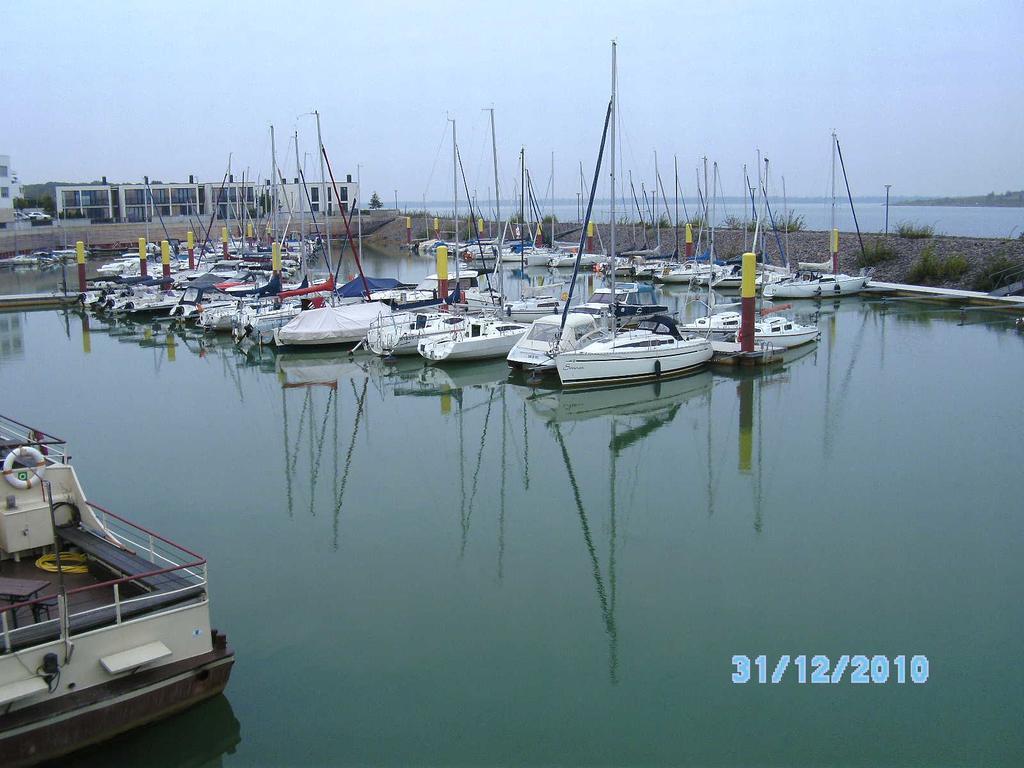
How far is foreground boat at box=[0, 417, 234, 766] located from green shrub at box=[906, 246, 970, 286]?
39.0 m

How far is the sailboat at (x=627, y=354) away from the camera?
76.3 feet

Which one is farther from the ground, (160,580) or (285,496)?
(160,580)

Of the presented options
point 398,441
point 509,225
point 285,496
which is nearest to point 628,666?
point 285,496

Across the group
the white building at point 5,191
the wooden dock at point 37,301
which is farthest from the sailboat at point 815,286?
the white building at point 5,191

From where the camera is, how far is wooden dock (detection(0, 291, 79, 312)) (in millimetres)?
39844

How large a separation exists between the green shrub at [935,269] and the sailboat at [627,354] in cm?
2103

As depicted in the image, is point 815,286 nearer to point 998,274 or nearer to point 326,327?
point 998,274

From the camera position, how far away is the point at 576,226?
7850 centimetres

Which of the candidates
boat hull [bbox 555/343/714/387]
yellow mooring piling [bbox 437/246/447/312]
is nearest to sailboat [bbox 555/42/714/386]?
boat hull [bbox 555/343/714/387]

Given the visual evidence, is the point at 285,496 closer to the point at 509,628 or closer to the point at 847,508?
the point at 509,628

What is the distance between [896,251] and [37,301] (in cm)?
3830

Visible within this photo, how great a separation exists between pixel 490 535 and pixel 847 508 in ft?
17.3

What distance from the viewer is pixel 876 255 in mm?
47344
